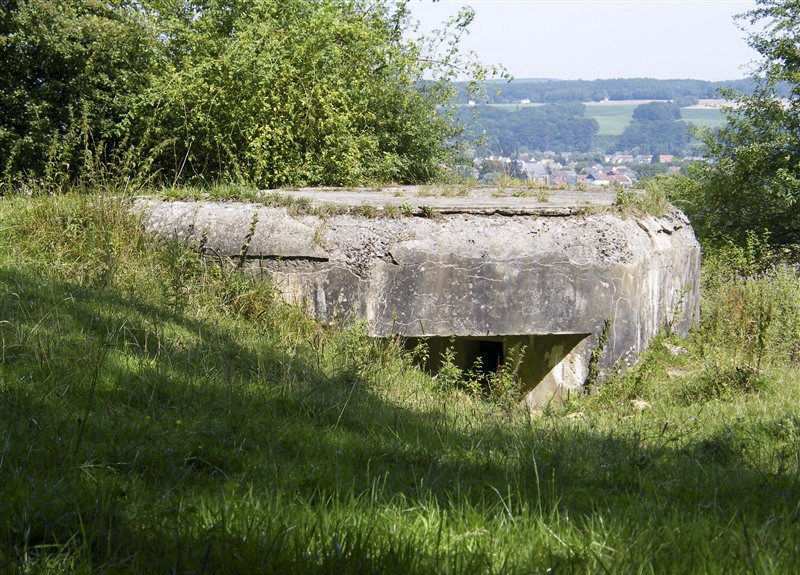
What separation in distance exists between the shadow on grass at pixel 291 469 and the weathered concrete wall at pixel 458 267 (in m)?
1.46

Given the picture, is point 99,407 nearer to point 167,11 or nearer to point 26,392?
point 26,392

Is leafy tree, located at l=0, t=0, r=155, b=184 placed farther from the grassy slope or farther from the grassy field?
the grassy field

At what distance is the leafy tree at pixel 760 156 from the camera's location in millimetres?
13039

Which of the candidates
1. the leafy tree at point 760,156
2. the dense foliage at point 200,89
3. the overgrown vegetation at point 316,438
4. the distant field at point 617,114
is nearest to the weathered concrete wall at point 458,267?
the overgrown vegetation at point 316,438

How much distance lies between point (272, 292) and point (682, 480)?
3779 mm

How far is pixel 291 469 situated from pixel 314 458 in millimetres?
215

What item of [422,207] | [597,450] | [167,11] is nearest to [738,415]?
[597,450]

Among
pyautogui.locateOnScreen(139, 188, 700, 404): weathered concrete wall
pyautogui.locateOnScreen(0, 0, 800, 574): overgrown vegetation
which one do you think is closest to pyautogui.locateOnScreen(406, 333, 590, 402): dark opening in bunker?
pyautogui.locateOnScreen(139, 188, 700, 404): weathered concrete wall

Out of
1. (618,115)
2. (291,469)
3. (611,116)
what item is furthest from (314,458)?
(618,115)

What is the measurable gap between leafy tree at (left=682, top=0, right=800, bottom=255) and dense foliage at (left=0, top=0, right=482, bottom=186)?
597 centimetres

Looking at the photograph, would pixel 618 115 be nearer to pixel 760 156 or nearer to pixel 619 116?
pixel 619 116

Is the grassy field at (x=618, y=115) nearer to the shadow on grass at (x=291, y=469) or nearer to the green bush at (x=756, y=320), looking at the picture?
the green bush at (x=756, y=320)

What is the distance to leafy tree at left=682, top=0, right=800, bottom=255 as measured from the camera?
13.0m

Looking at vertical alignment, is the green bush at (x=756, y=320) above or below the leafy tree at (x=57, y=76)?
below
